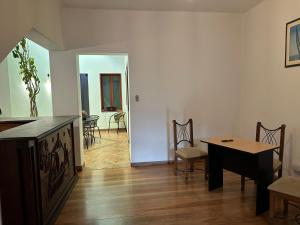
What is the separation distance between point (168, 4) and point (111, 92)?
5.22 metres

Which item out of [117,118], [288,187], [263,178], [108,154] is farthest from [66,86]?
[117,118]

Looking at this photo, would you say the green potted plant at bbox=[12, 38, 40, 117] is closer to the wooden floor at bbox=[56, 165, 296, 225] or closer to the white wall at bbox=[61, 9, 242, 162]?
the white wall at bbox=[61, 9, 242, 162]

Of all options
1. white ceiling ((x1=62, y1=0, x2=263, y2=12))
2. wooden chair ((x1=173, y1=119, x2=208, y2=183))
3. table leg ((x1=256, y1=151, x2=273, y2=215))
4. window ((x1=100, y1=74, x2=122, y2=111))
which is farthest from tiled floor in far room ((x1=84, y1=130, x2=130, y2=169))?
white ceiling ((x1=62, y1=0, x2=263, y2=12))

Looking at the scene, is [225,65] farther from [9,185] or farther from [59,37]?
[9,185]

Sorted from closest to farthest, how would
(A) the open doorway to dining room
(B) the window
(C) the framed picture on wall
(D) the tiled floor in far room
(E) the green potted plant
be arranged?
(C) the framed picture on wall < (D) the tiled floor in far room < (E) the green potted plant < (A) the open doorway to dining room < (B) the window

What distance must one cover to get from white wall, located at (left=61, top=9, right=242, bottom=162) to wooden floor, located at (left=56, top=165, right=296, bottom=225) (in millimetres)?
917

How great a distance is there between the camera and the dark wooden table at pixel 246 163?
2477mm

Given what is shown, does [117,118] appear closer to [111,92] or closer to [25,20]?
[111,92]

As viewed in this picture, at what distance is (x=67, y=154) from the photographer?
120 inches

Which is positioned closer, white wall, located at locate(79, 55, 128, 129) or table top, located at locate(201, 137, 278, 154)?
table top, located at locate(201, 137, 278, 154)

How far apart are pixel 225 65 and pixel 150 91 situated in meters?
1.52

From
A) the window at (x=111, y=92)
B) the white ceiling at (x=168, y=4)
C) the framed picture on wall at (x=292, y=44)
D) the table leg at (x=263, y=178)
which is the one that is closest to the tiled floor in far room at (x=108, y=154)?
the window at (x=111, y=92)

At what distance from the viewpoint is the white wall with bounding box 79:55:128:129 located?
26.9 ft

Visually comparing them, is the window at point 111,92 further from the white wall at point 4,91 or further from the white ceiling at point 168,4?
the white ceiling at point 168,4
